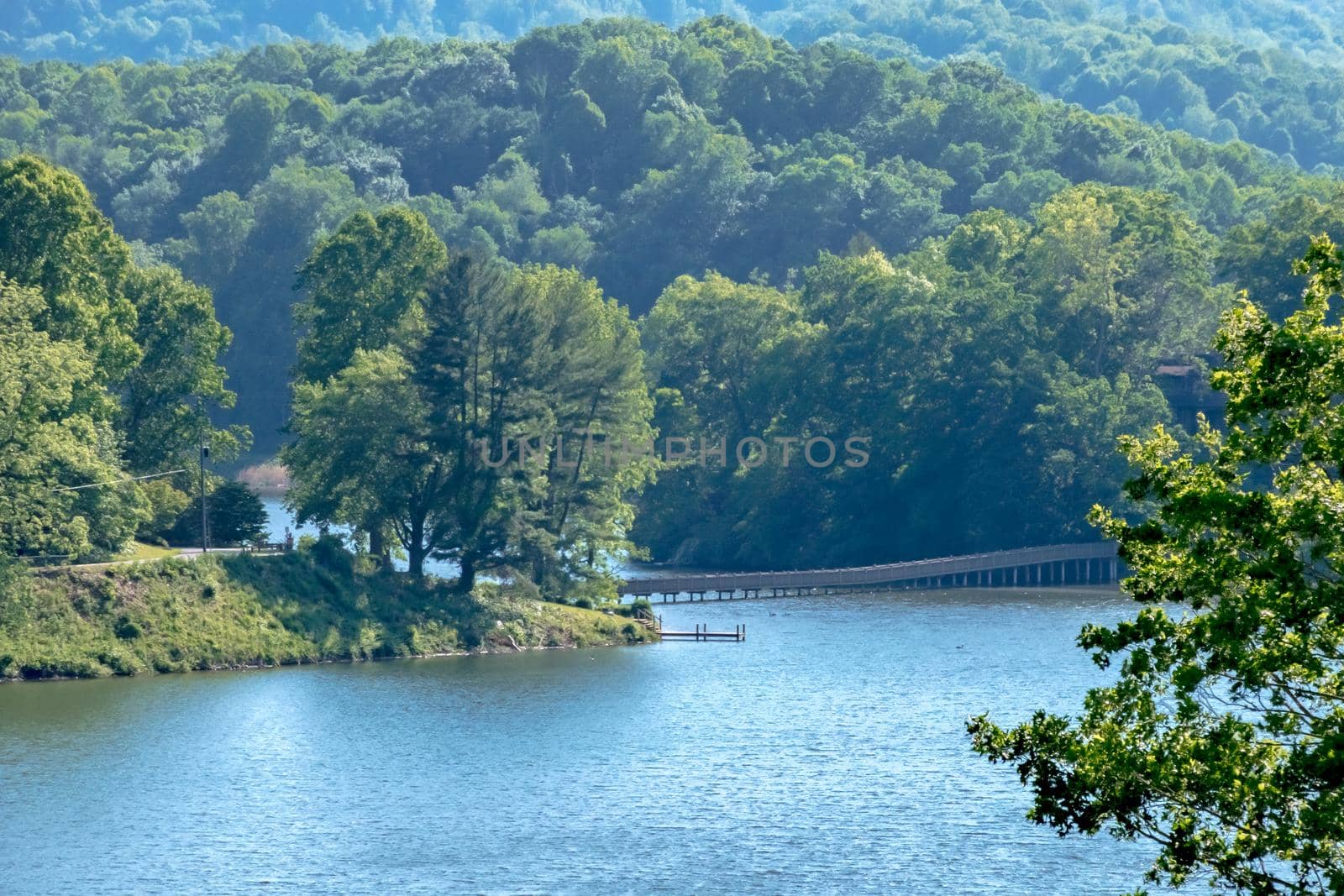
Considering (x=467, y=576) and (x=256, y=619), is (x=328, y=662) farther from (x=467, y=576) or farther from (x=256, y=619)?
(x=467, y=576)

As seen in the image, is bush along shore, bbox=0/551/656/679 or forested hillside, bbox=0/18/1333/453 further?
forested hillside, bbox=0/18/1333/453

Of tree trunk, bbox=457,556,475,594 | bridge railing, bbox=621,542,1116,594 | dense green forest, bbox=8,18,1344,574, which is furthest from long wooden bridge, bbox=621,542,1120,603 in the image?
tree trunk, bbox=457,556,475,594

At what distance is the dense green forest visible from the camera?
8969 centimetres

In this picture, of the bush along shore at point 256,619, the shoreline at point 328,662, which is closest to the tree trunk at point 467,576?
the bush along shore at point 256,619

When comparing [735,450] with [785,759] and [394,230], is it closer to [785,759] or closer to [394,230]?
[394,230]

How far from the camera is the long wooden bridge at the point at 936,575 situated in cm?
10594

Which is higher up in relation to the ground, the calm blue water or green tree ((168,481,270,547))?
green tree ((168,481,270,547))

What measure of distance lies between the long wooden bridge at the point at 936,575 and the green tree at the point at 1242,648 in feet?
237

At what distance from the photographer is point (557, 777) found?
2448 inches

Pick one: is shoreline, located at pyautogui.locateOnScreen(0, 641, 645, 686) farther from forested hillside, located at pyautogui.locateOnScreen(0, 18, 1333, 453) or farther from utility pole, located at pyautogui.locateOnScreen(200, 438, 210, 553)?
forested hillside, located at pyautogui.locateOnScreen(0, 18, 1333, 453)

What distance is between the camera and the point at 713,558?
122625 millimetres

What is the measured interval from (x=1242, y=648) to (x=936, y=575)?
84595 millimetres

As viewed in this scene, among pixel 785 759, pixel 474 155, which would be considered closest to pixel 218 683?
pixel 785 759

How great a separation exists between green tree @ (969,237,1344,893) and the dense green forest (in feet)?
191
